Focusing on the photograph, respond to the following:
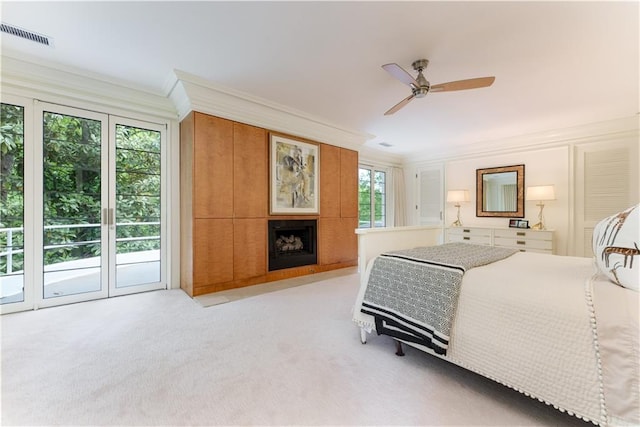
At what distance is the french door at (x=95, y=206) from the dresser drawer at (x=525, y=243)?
5.43 meters

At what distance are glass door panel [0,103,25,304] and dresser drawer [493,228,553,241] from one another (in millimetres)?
6552

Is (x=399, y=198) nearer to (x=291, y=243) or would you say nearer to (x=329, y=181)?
(x=329, y=181)

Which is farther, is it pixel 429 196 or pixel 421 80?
pixel 429 196

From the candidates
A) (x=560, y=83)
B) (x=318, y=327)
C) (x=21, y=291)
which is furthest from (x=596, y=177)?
(x=21, y=291)

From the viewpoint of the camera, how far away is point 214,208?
3.43m

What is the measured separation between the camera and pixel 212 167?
3400 millimetres

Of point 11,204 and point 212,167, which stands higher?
point 212,167

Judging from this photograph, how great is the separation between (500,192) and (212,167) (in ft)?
16.9

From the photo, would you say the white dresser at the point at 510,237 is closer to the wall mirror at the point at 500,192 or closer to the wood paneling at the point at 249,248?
the wall mirror at the point at 500,192

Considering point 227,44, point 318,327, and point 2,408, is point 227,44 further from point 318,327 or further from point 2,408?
point 2,408

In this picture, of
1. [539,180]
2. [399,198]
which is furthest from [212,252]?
[539,180]

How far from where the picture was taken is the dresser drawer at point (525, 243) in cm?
439

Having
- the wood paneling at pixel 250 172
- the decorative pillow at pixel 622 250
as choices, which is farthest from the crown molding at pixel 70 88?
the decorative pillow at pixel 622 250

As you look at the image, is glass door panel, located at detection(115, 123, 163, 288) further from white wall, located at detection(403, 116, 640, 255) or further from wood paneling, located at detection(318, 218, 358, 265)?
white wall, located at detection(403, 116, 640, 255)
